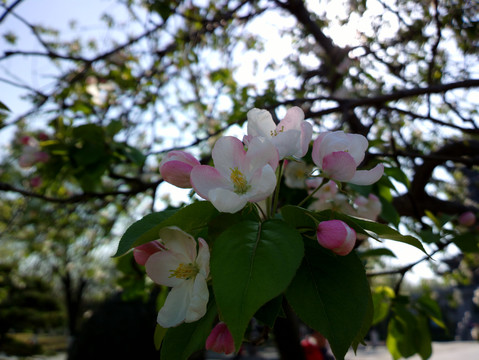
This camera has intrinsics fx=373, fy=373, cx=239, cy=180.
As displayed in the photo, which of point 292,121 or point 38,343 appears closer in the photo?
point 292,121

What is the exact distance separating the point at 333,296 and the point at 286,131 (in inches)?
11.2

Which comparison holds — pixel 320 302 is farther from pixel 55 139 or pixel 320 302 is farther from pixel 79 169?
pixel 55 139

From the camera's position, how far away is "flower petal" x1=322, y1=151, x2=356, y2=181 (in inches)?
25.1

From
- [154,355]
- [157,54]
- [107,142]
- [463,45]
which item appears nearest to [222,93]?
[157,54]

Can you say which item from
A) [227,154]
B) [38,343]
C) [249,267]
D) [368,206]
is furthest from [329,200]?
[38,343]

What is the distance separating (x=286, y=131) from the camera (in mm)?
659

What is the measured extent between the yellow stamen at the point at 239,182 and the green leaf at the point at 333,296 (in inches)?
5.9

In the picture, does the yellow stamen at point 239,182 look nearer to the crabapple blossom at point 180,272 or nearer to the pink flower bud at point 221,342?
the crabapple blossom at point 180,272

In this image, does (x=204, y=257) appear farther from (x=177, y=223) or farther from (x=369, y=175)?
(x=369, y=175)

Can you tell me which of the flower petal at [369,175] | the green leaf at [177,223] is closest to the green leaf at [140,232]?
the green leaf at [177,223]

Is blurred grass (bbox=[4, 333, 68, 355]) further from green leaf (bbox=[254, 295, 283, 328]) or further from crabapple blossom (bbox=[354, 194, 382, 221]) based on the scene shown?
green leaf (bbox=[254, 295, 283, 328])

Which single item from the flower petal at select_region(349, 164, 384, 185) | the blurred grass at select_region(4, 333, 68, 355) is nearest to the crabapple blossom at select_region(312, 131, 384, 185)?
the flower petal at select_region(349, 164, 384, 185)

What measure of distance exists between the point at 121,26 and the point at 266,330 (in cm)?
378

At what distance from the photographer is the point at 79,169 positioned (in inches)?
72.1
